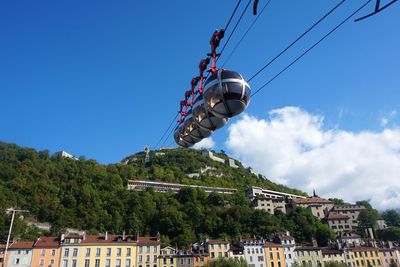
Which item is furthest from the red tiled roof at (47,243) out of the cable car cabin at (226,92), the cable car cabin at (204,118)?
the cable car cabin at (226,92)

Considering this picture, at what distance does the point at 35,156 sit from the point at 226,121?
106802 mm

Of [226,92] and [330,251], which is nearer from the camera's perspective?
[226,92]

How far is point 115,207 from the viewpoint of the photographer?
259ft

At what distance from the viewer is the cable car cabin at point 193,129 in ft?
32.9

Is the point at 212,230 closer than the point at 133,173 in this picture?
Yes

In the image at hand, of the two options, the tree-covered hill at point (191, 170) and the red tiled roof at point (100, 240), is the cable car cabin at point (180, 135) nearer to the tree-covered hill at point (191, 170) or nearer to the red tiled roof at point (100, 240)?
the red tiled roof at point (100, 240)

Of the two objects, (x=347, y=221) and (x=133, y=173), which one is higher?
(x=133, y=173)

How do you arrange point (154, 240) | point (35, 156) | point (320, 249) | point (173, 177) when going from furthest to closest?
point (173, 177) < point (35, 156) < point (320, 249) < point (154, 240)

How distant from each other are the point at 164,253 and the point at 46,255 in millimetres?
16202

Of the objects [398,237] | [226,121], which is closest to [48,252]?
[226,121]

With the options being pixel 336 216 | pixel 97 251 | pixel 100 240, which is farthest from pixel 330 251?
pixel 97 251

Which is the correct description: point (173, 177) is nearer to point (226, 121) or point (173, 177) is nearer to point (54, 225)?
point (54, 225)

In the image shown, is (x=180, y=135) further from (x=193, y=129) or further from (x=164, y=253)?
(x=164, y=253)

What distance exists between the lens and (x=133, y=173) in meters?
108
